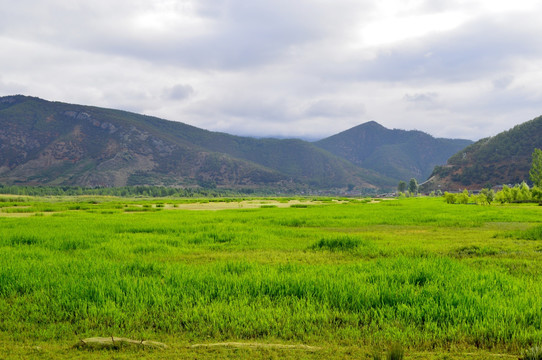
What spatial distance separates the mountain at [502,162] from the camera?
171 metres

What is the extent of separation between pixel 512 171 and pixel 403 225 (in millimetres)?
185881

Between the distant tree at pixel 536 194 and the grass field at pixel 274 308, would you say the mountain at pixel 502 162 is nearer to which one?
the distant tree at pixel 536 194

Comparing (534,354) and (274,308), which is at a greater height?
(534,354)

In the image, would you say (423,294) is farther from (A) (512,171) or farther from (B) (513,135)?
(B) (513,135)

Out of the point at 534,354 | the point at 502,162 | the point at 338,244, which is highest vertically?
the point at 502,162

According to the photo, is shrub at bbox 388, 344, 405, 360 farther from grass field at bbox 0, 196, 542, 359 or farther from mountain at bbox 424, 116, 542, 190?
mountain at bbox 424, 116, 542, 190

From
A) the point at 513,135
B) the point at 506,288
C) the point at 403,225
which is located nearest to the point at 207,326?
the point at 506,288

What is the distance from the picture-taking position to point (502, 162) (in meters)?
179

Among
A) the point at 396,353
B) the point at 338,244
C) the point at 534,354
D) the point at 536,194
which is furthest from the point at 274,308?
the point at 536,194

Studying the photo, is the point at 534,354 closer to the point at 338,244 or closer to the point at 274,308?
the point at 274,308

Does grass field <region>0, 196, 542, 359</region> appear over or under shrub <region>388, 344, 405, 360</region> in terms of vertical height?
under

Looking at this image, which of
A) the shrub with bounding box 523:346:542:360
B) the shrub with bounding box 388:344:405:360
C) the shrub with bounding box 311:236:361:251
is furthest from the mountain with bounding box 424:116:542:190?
the shrub with bounding box 388:344:405:360

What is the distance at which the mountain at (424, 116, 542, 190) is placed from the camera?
6718 inches

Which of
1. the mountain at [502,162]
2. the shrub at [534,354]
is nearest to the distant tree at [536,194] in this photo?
the shrub at [534,354]
